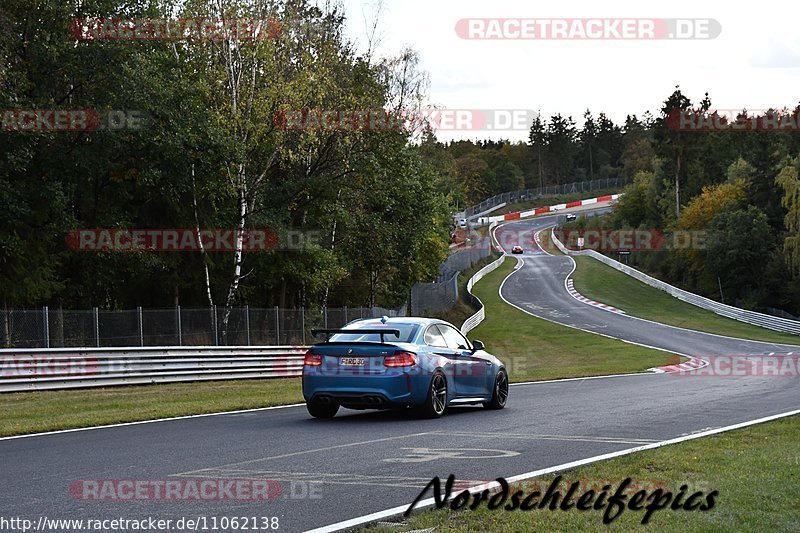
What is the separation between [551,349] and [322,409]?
34.1 m

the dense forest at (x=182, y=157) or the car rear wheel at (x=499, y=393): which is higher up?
the dense forest at (x=182, y=157)

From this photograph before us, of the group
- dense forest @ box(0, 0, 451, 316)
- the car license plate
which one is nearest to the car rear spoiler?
the car license plate

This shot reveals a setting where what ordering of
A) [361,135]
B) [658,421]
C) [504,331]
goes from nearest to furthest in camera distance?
[658,421] < [361,135] < [504,331]

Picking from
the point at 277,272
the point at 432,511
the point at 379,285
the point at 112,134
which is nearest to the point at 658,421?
the point at 432,511

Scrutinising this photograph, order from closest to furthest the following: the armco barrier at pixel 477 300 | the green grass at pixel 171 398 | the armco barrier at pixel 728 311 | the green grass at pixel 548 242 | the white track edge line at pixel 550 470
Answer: the white track edge line at pixel 550 470 → the green grass at pixel 171 398 → the armco barrier at pixel 477 300 → the armco barrier at pixel 728 311 → the green grass at pixel 548 242

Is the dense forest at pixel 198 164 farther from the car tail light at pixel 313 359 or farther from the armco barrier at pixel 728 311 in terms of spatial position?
the armco barrier at pixel 728 311

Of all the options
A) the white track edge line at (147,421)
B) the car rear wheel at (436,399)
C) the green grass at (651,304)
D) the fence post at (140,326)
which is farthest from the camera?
the green grass at (651,304)

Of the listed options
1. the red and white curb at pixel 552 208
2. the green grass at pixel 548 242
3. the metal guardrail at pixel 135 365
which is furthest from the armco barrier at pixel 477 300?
the red and white curb at pixel 552 208

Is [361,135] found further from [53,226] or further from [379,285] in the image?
[379,285]

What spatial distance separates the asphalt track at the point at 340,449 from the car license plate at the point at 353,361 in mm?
843

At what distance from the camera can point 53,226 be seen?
3030cm

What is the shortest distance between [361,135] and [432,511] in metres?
29.1

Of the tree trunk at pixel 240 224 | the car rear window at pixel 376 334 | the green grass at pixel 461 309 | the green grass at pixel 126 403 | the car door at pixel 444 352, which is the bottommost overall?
the green grass at pixel 461 309

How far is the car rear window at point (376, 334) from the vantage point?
1509 centimetres
